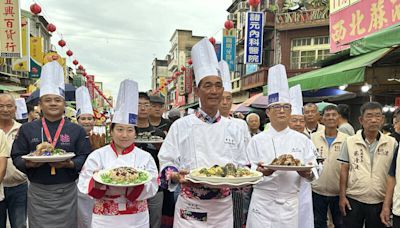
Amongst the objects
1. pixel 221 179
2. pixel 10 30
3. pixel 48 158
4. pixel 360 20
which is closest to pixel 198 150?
pixel 221 179

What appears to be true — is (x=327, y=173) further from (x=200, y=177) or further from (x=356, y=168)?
(x=200, y=177)

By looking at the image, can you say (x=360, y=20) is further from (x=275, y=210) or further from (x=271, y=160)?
(x=275, y=210)

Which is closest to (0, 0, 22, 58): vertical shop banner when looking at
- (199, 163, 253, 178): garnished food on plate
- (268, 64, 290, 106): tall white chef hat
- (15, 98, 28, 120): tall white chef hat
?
(15, 98, 28, 120): tall white chef hat

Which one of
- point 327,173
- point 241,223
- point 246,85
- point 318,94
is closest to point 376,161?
point 327,173

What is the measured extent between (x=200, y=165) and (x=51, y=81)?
173cm

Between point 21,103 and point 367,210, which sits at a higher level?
point 21,103

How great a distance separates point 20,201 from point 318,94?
7889 millimetres

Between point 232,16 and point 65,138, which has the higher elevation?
point 232,16

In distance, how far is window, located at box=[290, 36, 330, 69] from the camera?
59.8 feet

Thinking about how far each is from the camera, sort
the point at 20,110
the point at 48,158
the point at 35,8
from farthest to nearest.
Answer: the point at 35,8 < the point at 20,110 < the point at 48,158

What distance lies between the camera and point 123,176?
2418 mm

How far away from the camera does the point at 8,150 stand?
3355mm

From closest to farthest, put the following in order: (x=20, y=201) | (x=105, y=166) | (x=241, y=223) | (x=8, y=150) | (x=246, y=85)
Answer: (x=105, y=166), (x=8, y=150), (x=20, y=201), (x=241, y=223), (x=246, y=85)

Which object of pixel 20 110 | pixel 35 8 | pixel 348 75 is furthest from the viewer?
pixel 35 8
